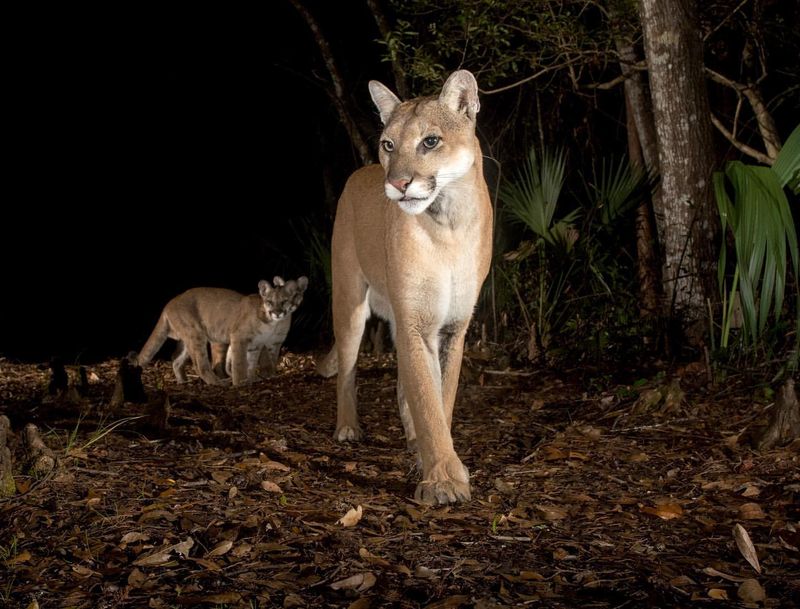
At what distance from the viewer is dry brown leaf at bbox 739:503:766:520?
313cm

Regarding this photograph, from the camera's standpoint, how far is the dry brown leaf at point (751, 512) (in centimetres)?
313

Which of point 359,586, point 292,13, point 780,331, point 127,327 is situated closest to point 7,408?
point 359,586

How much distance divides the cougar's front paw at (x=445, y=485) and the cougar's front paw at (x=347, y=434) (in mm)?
1365

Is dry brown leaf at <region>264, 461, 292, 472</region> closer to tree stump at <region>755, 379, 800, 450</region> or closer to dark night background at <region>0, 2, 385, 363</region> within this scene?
tree stump at <region>755, 379, 800, 450</region>

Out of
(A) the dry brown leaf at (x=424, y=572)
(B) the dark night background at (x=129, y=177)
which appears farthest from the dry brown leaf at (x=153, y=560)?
(B) the dark night background at (x=129, y=177)

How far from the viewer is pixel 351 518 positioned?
126 inches

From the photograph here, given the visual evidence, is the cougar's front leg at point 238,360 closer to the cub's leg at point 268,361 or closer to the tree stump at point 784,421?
the cub's leg at point 268,361

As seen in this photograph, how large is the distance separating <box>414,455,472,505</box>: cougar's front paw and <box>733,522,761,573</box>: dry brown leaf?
3.59ft

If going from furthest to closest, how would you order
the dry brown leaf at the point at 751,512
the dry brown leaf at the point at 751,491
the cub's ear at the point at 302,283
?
the cub's ear at the point at 302,283, the dry brown leaf at the point at 751,491, the dry brown leaf at the point at 751,512

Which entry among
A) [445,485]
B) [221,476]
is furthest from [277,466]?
[445,485]

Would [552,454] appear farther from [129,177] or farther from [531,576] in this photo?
[129,177]

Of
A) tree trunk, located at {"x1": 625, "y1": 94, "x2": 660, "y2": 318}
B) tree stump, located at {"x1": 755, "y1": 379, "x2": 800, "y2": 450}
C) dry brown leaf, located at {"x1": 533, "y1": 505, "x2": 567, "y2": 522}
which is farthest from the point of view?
tree trunk, located at {"x1": 625, "y1": 94, "x2": 660, "y2": 318}

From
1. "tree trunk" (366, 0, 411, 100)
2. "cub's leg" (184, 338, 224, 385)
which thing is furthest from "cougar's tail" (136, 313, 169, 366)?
"tree trunk" (366, 0, 411, 100)

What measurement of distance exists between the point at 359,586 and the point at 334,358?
3.74 m
